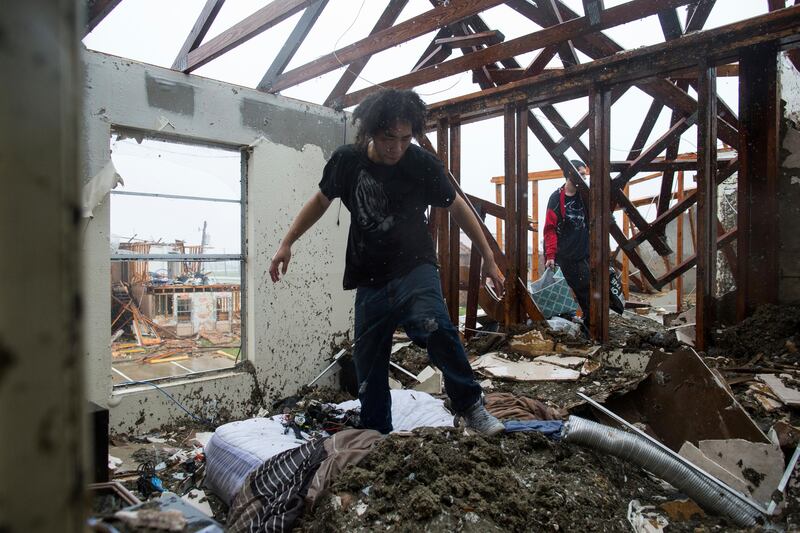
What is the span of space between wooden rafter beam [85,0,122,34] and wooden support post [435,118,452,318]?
3055 millimetres

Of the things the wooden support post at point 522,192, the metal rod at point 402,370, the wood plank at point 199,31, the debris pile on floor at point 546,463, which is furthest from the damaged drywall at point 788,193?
the wood plank at point 199,31

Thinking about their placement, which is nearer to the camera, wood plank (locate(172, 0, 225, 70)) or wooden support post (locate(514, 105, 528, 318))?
wood plank (locate(172, 0, 225, 70))

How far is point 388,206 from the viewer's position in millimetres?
2582

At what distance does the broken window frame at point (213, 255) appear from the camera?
13.0ft

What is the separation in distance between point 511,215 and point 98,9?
3.68 m

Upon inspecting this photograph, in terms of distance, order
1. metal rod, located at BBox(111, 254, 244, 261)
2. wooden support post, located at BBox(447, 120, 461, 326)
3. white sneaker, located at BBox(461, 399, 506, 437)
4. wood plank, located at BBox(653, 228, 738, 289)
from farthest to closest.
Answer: wooden support post, located at BBox(447, 120, 461, 326) → wood plank, located at BBox(653, 228, 738, 289) → metal rod, located at BBox(111, 254, 244, 261) → white sneaker, located at BBox(461, 399, 506, 437)

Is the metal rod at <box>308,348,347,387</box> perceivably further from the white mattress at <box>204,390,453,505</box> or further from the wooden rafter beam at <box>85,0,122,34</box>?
the wooden rafter beam at <box>85,0,122,34</box>

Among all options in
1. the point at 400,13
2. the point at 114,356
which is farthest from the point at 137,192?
the point at 400,13

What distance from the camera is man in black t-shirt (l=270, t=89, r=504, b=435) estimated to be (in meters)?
2.46

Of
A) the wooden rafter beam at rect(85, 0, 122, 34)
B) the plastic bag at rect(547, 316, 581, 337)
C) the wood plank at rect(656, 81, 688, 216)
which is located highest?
the wooden rafter beam at rect(85, 0, 122, 34)

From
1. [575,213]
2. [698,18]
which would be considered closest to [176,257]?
[575,213]

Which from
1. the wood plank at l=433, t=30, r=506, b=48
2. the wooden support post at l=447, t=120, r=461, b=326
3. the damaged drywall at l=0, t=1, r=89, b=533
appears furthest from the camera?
the wooden support post at l=447, t=120, r=461, b=326

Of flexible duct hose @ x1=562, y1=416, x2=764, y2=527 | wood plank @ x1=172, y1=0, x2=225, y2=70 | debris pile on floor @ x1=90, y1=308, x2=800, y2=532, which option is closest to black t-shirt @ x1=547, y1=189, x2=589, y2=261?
debris pile on floor @ x1=90, y1=308, x2=800, y2=532

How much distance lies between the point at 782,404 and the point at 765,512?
1.13 m
